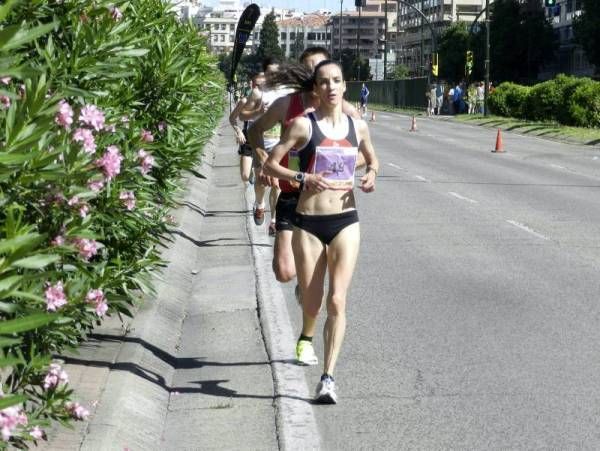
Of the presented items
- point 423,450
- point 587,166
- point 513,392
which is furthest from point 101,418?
point 587,166

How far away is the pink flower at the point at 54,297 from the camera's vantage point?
16.4 feet

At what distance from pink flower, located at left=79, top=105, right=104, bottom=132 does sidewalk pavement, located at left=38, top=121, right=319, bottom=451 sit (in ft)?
4.59

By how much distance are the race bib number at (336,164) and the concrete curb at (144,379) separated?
4.98 feet

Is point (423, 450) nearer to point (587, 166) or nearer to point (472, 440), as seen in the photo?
point (472, 440)

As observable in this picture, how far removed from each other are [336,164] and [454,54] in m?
118

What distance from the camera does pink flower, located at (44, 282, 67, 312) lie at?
500 centimetres

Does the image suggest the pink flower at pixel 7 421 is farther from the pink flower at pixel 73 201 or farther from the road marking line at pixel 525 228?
the road marking line at pixel 525 228

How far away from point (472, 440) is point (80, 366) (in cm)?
235

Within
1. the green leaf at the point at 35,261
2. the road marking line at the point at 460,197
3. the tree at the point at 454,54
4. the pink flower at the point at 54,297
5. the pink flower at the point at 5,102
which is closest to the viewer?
the green leaf at the point at 35,261

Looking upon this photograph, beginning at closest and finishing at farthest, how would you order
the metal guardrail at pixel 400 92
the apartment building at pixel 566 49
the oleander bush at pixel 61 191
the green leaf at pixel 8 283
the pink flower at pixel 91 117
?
the green leaf at pixel 8 283 → the oleander bush at pixel 61 191 → the pink flower at pixel 91 117 → the metal guardrail at pixel 400 92 → the apartment building at pixel 566 49

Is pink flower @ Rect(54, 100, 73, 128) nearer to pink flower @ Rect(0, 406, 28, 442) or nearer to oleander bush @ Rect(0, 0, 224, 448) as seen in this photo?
oleander bush @ Rect(0, 0, 224, 448)

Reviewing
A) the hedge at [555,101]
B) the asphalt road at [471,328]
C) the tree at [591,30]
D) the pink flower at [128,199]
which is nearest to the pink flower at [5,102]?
the pink flower at [128,199]

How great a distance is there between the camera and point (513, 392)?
7.54 m

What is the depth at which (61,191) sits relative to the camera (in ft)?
17.5
